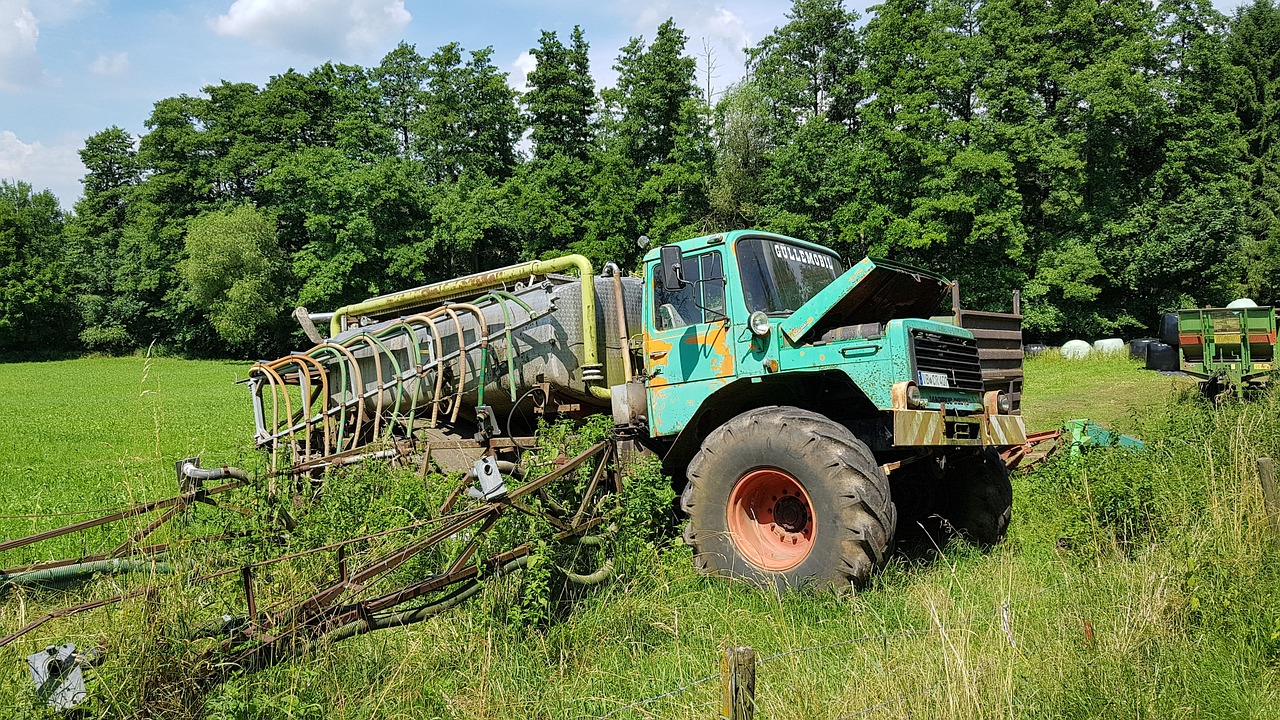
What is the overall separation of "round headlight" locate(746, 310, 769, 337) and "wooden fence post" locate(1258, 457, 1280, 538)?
3656mm

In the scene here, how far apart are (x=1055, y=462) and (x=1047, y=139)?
26.4m

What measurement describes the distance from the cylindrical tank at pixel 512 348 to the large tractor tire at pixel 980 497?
11.2 feet

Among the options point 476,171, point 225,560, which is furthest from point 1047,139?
point 225,560

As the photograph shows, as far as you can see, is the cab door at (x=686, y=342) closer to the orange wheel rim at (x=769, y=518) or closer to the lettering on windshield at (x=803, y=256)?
the lettering on windshield at (x=803, y=256)

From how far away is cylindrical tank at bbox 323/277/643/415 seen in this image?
862cm

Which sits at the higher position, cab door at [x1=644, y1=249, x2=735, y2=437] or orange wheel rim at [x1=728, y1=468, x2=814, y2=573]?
cab door at [x1=644, y1=249, x2=735, y2=437]

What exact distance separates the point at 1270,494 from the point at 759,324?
12.5ft

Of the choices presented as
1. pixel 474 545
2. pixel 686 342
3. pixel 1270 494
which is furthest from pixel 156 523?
pixel 1270 494

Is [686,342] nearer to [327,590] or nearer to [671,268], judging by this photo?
[671,268]

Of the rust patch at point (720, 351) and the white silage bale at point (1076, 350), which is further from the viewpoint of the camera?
the white silage bale at point (1076, 350)

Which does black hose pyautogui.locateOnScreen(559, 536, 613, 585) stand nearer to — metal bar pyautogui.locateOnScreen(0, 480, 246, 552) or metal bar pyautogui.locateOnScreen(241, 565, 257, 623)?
metal bar pyautogui.locateOnScreen(241, 565, 257, 623)

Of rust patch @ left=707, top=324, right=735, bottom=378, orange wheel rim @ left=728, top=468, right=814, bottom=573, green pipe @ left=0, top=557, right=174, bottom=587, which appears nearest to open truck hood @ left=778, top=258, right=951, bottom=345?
rust patch @ left=707, top=324, right=735, bottom=378

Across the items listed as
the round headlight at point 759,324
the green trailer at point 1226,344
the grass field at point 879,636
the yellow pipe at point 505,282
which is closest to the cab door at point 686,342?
the round headlight at point 759,324

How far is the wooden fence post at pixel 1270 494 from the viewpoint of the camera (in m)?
5.75
